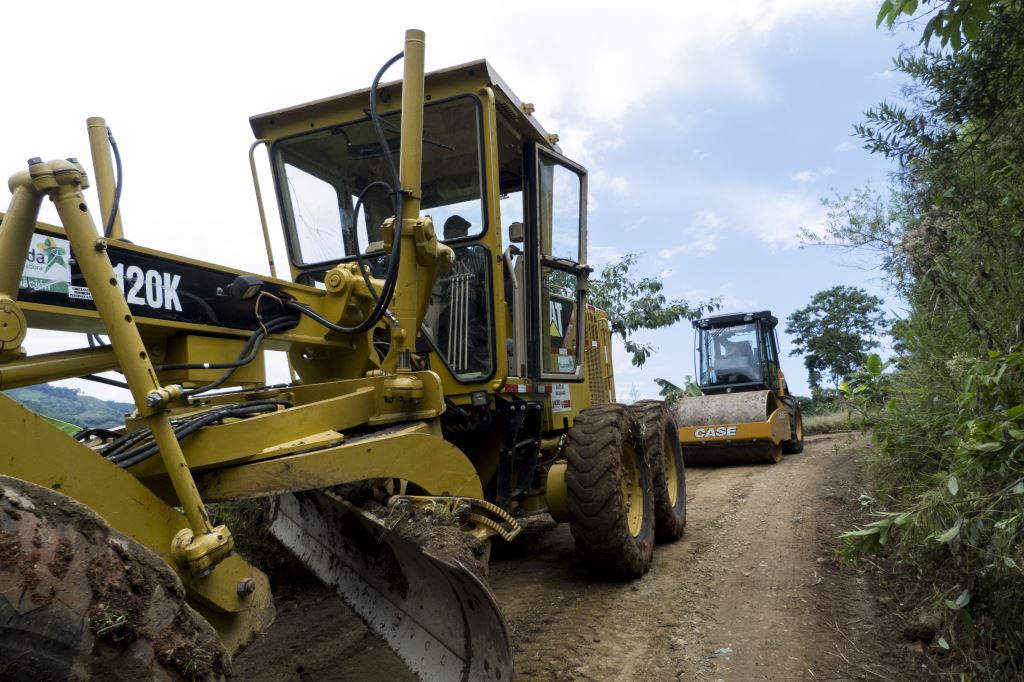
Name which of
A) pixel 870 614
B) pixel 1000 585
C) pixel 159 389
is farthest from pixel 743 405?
pixel 159 389

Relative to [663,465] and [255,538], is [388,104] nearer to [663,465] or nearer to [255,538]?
[255,538]

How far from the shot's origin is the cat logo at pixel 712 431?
1168 centimetres

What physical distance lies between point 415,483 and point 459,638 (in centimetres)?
64

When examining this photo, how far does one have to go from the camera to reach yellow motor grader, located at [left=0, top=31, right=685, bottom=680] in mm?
1875

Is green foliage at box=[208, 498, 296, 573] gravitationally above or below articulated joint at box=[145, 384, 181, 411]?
below

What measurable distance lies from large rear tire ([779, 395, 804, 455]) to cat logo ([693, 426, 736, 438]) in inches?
86.9

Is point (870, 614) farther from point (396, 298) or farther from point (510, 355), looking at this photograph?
point (396, 298)

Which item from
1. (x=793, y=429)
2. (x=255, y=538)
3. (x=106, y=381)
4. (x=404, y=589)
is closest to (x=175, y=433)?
(x=106, y=381)

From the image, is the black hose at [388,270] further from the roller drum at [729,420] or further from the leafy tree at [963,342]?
the roller drum at [729,420]

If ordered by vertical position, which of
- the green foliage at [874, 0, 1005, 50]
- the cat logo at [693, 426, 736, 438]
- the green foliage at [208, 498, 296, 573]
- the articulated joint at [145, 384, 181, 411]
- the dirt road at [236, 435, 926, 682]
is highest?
the green foliage at [874, 0, 1005, 50]

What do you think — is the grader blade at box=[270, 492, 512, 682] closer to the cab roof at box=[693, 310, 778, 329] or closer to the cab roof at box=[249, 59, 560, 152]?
the cab roof at box=[249, 59, 560, 152]

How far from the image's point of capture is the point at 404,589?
10.6 feet

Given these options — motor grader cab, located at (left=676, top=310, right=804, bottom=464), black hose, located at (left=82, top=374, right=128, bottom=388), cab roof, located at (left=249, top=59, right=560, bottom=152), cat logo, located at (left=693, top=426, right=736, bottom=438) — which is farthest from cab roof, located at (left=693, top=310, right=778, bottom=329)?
black hose, located at (left=82, top=374, right=128, bottom=388)

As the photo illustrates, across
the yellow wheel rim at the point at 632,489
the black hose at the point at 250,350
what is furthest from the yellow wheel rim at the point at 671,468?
the black hose at the point at 250,350
